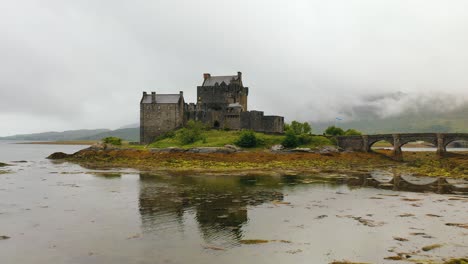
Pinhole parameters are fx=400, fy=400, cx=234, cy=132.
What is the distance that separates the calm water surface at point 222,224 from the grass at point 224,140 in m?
35.0

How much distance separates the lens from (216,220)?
73.3 ft

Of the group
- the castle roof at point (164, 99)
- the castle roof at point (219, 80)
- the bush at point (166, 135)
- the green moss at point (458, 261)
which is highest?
the castle roof at point (219, 80)

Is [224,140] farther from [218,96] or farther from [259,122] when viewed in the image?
[218,96]

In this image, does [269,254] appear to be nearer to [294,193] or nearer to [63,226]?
[63,226]

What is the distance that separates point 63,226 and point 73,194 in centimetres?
1249

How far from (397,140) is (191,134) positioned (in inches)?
1623

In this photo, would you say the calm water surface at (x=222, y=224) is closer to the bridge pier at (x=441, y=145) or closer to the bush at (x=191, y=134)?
the bush at (x=191, y=134)

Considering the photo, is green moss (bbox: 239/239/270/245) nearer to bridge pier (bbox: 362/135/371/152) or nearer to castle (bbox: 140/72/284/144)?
castle (bbox: 140/72/284/144)

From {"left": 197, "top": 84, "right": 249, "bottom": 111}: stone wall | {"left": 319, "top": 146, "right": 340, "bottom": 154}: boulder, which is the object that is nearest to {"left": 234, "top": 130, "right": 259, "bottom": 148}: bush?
{"left": 319, "top": 146, "right": 340, "bottom": 154}: boulder

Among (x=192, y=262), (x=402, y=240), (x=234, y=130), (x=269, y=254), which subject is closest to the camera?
(x=192, y=262)

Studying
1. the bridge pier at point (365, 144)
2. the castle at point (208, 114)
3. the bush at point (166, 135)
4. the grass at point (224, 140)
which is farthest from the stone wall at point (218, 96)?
the bridge pier at point (365, 144)

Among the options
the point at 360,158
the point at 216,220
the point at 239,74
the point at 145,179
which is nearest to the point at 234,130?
the point at 239,74

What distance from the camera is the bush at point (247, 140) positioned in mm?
71812

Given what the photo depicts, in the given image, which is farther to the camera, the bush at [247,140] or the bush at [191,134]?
the bush at [191,134]
